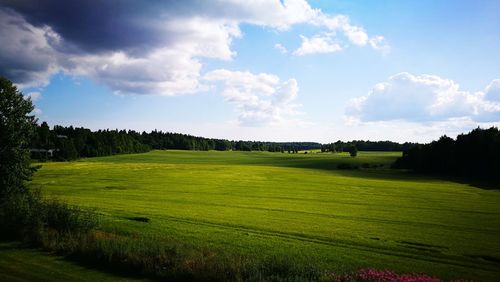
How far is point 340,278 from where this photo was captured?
18.6 m

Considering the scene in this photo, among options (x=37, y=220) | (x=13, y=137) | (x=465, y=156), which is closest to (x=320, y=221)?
(x=37, y=220)

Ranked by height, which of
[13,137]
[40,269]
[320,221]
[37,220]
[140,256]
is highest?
[13,137]

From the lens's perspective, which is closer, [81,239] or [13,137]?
[81,239]

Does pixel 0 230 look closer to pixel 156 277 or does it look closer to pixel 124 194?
pixel 156 277

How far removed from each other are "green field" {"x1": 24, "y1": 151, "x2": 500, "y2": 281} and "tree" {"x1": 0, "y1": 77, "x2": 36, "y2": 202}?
8.63 meters

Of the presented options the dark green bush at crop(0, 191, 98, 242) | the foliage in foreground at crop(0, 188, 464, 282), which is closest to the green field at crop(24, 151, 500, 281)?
the foliage in foreground at crop(0, 188, 464, 282)

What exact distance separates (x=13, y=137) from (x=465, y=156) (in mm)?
114018

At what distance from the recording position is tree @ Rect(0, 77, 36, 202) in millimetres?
35781

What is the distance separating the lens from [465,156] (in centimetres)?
11431

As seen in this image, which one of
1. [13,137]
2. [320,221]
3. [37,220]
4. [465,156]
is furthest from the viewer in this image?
[465,156]

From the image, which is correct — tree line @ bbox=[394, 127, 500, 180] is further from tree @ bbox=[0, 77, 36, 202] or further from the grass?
the grass

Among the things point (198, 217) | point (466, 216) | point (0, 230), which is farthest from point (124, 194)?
point (466, 216)

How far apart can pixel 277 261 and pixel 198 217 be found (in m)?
22.5

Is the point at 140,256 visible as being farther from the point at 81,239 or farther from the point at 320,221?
the point at 320,221
